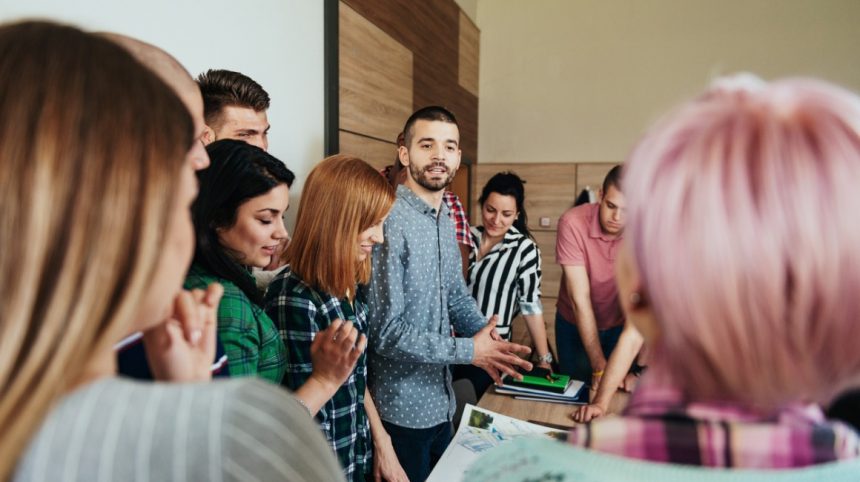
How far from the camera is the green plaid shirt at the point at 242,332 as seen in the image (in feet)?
3.42

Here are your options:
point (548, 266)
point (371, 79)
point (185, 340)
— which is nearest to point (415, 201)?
point (371, 79)

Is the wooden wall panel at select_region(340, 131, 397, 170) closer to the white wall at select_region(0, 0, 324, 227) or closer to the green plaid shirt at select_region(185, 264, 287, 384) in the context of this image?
the white wall at select_region(0, 0, 324, 227)

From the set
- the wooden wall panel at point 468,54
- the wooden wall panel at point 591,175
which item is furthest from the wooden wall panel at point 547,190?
the wooden wall panel at point 468,54

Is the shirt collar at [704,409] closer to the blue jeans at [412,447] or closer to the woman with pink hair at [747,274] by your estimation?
the woman with pink hair at [747,274]

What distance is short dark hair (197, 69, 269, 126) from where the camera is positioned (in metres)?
1.63

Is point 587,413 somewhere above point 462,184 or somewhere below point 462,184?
below

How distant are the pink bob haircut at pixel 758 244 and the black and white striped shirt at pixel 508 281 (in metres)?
2.27

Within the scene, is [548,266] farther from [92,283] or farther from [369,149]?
[92,283]

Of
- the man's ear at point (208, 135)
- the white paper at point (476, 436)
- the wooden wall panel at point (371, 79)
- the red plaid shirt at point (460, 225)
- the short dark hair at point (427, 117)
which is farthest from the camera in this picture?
the red plaid shirt at point (460, 225)

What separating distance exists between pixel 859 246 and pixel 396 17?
301 centimetres

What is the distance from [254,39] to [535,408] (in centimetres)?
158

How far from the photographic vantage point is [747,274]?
0.44 metres

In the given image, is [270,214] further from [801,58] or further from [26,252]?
[801,58]

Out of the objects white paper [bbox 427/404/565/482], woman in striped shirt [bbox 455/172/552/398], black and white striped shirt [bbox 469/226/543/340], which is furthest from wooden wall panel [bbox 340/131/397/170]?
white paper [bbox 427/404/565/482]
